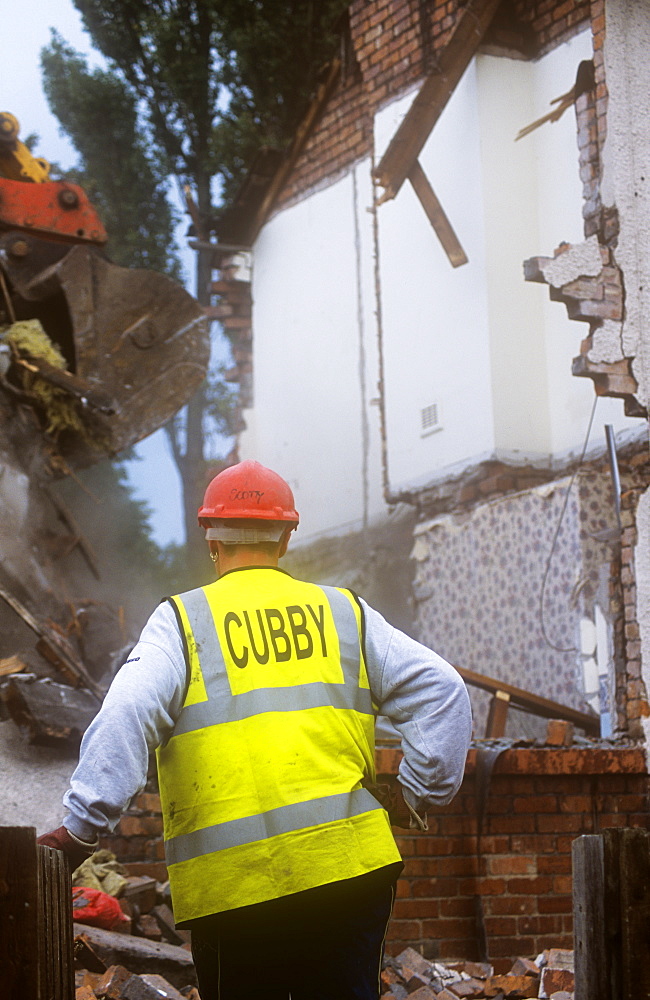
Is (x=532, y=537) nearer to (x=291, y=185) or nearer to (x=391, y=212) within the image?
(x=391, y=212)

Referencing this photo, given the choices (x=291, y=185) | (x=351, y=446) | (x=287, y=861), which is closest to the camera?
(x=287, y=861)

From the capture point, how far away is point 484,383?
8547mm

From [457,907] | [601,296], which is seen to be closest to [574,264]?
[601,296]

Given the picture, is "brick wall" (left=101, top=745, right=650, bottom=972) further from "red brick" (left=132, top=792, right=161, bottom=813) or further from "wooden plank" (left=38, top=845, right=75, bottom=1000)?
"wooden plank" (left=38, top=845, right=75, bottom=1000)

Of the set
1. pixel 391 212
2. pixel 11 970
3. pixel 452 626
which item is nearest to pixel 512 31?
pixel 391 212

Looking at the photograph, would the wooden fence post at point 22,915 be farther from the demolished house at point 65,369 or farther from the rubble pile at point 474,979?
the demolished house at point 65,369

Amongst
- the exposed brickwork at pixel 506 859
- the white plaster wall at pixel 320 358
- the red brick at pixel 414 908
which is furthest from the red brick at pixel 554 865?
the white plaster wall at pixel 320 358

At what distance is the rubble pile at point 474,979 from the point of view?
13.8 ft

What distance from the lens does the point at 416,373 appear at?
9.45 meters

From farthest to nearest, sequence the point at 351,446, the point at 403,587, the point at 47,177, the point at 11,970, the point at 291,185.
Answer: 1. the point at 291,185
2. the point at 351,446
3. the point at 403,587
4. the point at 47,177
5. the point at 11,970

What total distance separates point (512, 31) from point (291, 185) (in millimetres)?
3584

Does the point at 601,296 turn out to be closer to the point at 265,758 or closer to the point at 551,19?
the point at 551,19

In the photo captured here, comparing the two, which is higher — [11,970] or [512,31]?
[512,31]

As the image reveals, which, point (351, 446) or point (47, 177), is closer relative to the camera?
point (47, 177)
